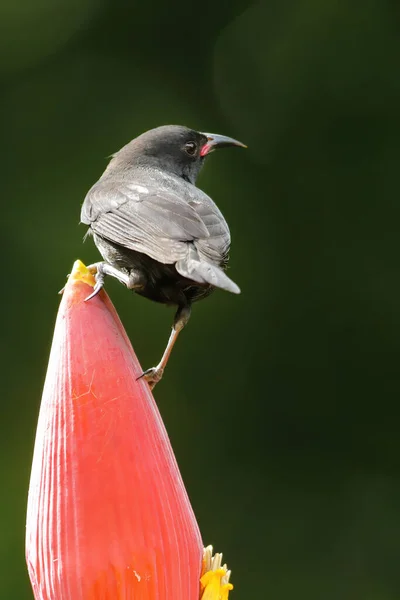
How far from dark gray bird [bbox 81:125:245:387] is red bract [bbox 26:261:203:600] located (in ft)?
1.03

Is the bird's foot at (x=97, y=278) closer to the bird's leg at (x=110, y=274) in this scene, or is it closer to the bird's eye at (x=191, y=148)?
the bird's leg at (x=110, y=274)

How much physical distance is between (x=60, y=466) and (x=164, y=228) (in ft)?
2.54

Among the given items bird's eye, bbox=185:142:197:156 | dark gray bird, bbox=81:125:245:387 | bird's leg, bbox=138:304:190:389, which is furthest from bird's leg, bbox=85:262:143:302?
bird's eye, bbox=185:142:197:156

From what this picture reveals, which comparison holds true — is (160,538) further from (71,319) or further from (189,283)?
(189,283)

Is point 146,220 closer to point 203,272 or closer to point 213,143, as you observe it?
point 203,272

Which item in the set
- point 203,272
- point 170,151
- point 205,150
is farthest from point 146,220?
point 205,150

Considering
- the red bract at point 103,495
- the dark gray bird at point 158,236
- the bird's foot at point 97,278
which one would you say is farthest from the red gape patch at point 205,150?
the red bract at point 103,495

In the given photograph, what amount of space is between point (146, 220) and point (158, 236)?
9cm

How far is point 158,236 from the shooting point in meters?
2.03

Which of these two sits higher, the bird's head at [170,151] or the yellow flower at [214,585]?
the bird's head at [170,151]

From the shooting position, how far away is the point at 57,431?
4.69 feet

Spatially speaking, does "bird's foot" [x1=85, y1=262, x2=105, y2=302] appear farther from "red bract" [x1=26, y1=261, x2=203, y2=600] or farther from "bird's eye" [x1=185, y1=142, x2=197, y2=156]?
"bird's eye" [x1=185, y1=142, x2=197, y2=156]

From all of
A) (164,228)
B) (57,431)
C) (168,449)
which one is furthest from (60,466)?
(164,228)

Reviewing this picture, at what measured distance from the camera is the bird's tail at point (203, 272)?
1623mm
